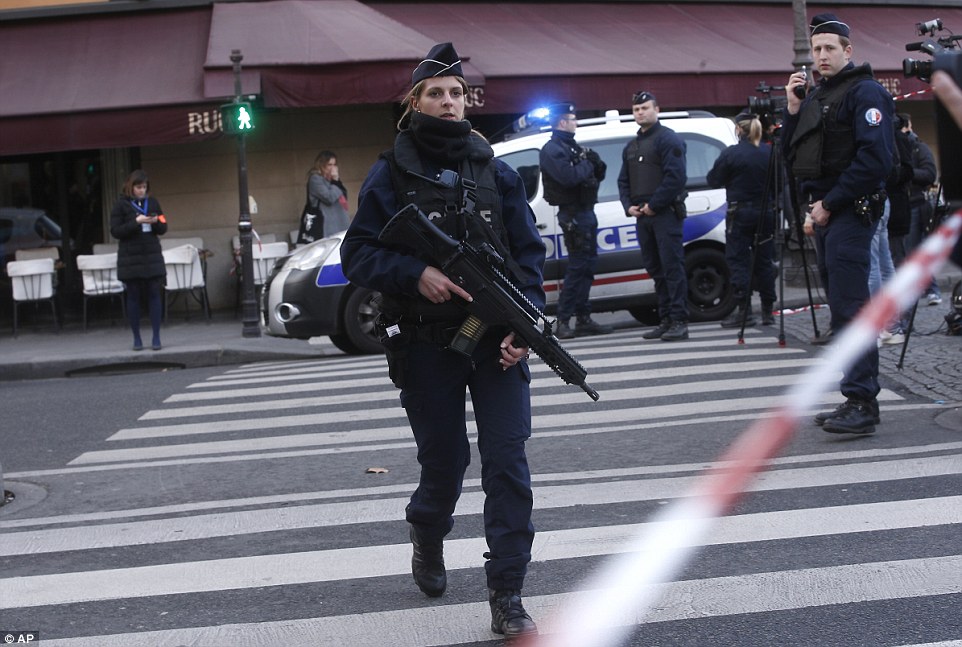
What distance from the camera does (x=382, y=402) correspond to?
9203mm

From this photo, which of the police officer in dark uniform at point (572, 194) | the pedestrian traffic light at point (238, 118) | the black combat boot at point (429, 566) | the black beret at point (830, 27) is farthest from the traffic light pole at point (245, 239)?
the black combat boot at point (429, 566)

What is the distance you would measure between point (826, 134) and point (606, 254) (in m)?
5.64

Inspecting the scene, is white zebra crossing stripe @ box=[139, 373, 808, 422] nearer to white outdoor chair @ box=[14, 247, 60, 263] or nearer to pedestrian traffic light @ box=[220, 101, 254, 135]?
pedestrian traffic light @ box=[220, 101, 254, 135]

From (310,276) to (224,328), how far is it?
372cm

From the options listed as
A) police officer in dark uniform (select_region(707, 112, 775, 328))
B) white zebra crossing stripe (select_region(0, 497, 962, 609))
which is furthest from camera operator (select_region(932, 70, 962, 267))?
police officer in dark uniform (select_region(707, 112, 775, 328))

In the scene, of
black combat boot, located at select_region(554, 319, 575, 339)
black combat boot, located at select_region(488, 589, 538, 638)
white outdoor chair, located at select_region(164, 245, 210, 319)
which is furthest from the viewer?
white outdoor chair, located at select_region(164, 245, 210, 319)

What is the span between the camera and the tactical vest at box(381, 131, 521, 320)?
4324 mm

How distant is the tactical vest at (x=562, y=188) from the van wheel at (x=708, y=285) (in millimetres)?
1506

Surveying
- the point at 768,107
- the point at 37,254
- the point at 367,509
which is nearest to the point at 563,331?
the point at 768,107

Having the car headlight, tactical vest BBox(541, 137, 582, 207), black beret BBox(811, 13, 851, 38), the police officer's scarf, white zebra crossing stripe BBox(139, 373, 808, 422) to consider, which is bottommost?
white zebra crossing stripe BBox(139, 373, 808, 422)

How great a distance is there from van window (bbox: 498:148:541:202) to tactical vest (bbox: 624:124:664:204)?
3.76ft

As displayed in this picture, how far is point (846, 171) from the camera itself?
670 centimetres

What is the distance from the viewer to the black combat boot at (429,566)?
4643 mm

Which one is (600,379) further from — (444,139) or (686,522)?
(444,139)
